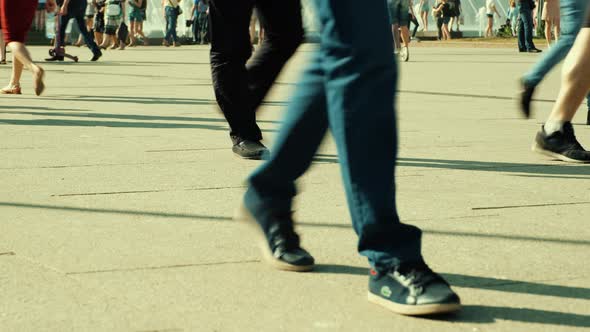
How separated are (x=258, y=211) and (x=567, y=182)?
237cm

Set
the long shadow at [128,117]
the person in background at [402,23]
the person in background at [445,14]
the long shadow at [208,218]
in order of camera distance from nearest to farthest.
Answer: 1. the long shadow at [208,218]
2. the long shadow at [128,117]
3. the person in background at [402,23]
4. the person in background at [445,14]

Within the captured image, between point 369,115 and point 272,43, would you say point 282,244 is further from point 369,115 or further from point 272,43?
point 272,43

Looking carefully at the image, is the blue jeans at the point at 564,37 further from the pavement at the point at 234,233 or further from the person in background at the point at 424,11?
the person in background at the point at 424,11

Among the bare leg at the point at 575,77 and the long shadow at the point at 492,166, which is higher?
the bare leg at the point at 575,77

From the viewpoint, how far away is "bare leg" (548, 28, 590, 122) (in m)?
6.07

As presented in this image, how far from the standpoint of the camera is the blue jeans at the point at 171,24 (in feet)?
113

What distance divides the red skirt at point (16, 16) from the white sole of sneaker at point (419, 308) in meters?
7.74

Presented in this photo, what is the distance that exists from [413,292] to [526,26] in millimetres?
22961

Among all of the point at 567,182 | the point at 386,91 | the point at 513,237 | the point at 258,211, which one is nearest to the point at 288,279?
the point at 258,211

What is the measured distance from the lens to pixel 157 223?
423cm

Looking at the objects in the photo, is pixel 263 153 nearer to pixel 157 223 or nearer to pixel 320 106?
pixel 157 223

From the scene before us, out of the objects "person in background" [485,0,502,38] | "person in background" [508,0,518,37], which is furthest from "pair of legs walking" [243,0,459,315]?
"person in background" [485,0,502,38]

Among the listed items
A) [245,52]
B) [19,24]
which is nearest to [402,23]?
[19,24]

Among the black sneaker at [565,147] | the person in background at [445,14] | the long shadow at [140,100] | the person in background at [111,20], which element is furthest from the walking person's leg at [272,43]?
the person in background at [445,14]
